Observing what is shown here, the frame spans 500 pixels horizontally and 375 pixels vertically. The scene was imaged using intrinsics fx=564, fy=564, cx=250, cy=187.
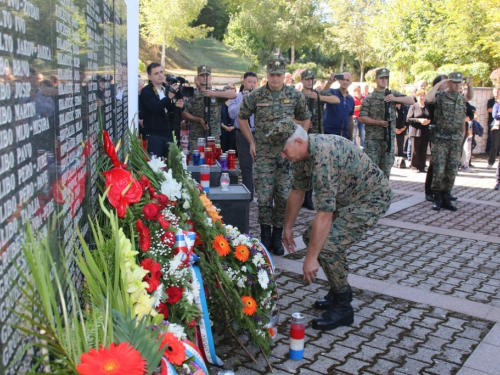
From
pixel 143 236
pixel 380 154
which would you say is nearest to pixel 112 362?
pixel 143 236

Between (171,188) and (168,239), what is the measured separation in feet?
2.04

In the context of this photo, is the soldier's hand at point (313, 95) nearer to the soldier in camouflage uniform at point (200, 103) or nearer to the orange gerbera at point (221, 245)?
the soldier in camouflage uniform at point (200, 103)

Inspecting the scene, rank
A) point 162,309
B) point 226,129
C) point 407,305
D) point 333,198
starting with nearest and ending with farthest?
1. point 162,309
2. point 333,198
3. point 407,305
4. point 226,129

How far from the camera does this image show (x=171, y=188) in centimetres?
387

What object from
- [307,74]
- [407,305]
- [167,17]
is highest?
[167,17]

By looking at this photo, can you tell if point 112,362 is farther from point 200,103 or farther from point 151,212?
point 200,103

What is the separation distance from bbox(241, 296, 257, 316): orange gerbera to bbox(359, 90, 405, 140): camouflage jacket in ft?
19.7

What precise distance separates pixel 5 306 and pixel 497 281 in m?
5.33

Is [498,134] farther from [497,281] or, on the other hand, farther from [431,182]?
[497,281]

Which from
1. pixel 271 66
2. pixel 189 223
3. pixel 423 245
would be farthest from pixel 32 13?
pixel 423 245

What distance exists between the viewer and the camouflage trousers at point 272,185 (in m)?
6.49

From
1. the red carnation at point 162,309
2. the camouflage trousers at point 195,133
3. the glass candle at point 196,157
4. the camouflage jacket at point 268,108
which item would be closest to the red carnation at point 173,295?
the red carnation at point 162,309

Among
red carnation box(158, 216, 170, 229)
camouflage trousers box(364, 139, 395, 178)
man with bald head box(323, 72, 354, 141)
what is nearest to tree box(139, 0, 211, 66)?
man with bald head box(323, 72, 354, 141)

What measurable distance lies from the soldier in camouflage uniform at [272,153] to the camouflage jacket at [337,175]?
6.20 ft
